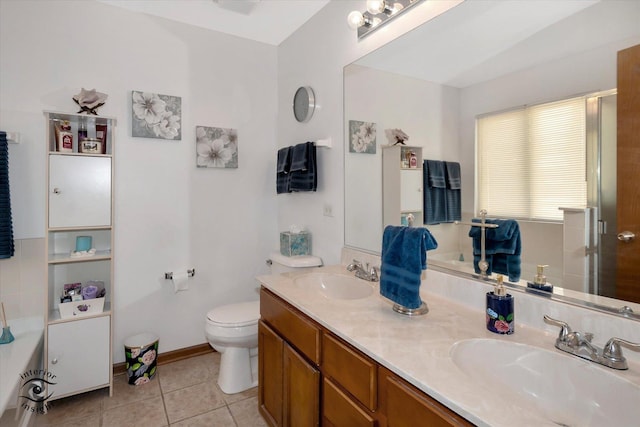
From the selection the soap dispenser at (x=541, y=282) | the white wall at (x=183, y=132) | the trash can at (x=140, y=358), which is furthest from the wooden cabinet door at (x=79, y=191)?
the soap dispenser at (x=541, y=282)

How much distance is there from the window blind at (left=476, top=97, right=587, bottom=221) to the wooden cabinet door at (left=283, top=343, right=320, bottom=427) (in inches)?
38.1

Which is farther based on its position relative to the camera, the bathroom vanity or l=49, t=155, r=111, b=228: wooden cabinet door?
l=49, t=155, r=111, b=228: wooden cabinet door

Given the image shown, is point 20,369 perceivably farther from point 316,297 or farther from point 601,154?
point 601,154

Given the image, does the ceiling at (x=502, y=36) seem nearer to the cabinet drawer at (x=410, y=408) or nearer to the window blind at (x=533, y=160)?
the window blind at (x=533, y=160)

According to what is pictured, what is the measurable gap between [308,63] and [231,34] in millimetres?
773

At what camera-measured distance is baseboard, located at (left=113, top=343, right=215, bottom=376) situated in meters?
2.40

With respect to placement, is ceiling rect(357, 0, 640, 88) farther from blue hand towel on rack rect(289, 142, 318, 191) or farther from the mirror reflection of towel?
blue hand towel on rack rect(289, 142, 318, 191)

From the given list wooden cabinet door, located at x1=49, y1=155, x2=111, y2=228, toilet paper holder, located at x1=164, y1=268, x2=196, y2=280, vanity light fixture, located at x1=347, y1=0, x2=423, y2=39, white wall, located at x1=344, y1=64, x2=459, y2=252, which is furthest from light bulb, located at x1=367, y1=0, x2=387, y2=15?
toilet paper holder, located at x1=164, y1=268, x2=196, y2=280

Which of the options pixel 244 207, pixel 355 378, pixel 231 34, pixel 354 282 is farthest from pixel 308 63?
pixel 355 378

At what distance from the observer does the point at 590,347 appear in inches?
35.3

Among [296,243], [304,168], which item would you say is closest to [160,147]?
[304,168]

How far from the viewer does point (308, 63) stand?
253 cm

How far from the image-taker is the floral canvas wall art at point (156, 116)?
241 centimetres

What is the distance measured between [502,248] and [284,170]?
1.71 m
